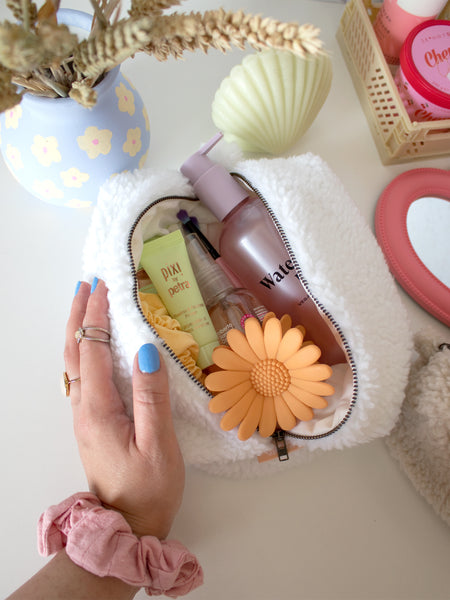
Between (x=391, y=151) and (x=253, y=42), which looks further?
(x=391, y=151)

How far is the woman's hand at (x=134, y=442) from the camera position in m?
0.41

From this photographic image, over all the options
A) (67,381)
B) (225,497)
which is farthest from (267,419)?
(67,381)

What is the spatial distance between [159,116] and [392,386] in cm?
49

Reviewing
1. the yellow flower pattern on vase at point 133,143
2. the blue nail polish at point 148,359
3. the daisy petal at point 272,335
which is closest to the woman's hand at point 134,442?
the blue nail polish at point 148,359

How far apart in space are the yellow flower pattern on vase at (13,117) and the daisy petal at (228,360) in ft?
1.01

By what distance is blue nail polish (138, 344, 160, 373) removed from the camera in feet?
1.35

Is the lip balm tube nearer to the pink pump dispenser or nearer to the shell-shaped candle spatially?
the pink pump dispenser

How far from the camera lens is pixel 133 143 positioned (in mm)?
494

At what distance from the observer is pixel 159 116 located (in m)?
0.64

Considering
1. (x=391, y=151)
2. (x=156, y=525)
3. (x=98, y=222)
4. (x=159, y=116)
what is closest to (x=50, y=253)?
(x=98, y=222)

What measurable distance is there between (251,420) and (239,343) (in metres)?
0.08

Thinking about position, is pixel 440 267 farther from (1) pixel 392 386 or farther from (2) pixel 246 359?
(2) pixel 246 359

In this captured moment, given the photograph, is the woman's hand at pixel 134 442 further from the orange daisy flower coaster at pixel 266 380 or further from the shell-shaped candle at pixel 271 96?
the shell-shaped candle at pixel 271 96

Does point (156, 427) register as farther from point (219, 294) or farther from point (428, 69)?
point (428, 69)
